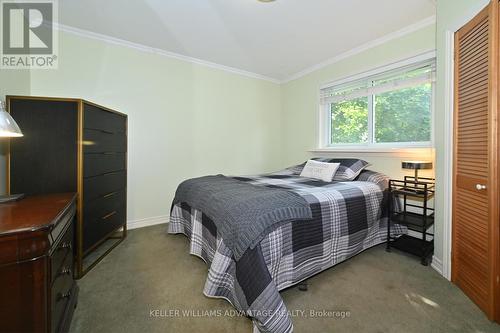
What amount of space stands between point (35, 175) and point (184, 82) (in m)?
2.10

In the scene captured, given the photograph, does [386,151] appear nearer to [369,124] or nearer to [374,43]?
[369,124]

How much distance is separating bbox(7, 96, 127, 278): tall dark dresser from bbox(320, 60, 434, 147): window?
2.98 meters

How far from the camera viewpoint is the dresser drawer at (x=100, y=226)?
6.11 feet

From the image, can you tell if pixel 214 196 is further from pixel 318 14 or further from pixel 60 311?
pixel 318 14

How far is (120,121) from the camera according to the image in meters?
2.45

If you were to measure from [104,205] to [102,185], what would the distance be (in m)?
0.20

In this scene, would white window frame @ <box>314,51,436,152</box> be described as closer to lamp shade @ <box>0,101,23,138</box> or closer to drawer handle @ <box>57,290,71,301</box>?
drawer handle @ <box>57,290,71,301</box>

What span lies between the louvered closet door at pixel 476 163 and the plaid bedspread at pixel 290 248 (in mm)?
644

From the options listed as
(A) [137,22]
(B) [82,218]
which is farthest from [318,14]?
(B) [82,218]

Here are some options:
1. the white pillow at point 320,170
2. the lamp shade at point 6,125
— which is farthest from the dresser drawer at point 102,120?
the white pillow at point 320,170

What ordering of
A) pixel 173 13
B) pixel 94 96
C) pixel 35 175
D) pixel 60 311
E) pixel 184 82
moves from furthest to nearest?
pixel 184 82, pixel 94 96, pixel 173 13, pixel 35 175, pixel 60 311

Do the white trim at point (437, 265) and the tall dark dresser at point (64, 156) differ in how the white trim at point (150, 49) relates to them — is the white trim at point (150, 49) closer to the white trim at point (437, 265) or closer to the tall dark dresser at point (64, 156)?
the tall dark dresser at point (64, 156)

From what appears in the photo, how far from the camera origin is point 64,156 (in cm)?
174

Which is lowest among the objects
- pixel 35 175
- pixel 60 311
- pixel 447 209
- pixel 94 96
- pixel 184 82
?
pixel 60 311
